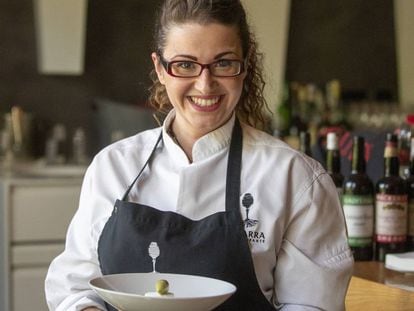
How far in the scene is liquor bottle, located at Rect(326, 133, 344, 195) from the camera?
2.39 m

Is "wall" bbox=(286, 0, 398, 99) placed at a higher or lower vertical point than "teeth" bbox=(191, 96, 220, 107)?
higher

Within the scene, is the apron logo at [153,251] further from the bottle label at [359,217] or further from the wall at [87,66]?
the wall at [87,66]

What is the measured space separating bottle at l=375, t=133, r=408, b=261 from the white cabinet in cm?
195

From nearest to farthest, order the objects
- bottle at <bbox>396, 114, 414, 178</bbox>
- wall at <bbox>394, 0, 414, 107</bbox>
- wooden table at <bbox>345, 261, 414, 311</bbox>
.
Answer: wooden table at <bbox>345, 261, 414, 311</bbox> → bottle at <bbox>396, 114, 414, 178</bbox> → wall at <bbox>394, 0, 414, 107</bbox>

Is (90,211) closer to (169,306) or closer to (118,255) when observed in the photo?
(118,255)

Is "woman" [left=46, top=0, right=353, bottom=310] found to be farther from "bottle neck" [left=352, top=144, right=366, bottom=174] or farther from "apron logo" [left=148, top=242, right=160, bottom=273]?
"bottle neck" [left=352, top=144, right=366, bottom=174]

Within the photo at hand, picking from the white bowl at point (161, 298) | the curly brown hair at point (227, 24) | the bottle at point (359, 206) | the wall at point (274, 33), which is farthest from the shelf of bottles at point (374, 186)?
the wall at point (274, 33)

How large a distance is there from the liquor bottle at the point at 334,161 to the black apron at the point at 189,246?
770 mm

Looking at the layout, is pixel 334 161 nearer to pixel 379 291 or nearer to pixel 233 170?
pixel 379 291

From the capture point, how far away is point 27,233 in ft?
12.8

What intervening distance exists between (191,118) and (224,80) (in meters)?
0.10

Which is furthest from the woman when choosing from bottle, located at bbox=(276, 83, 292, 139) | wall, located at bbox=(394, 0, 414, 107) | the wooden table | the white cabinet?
wall, located at bbox=(394, 0, 414, 107)

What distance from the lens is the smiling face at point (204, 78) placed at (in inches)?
63.0

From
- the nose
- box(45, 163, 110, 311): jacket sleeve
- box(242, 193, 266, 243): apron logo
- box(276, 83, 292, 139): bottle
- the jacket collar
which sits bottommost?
box(45, 163, 110, 311): jacket sleeve
